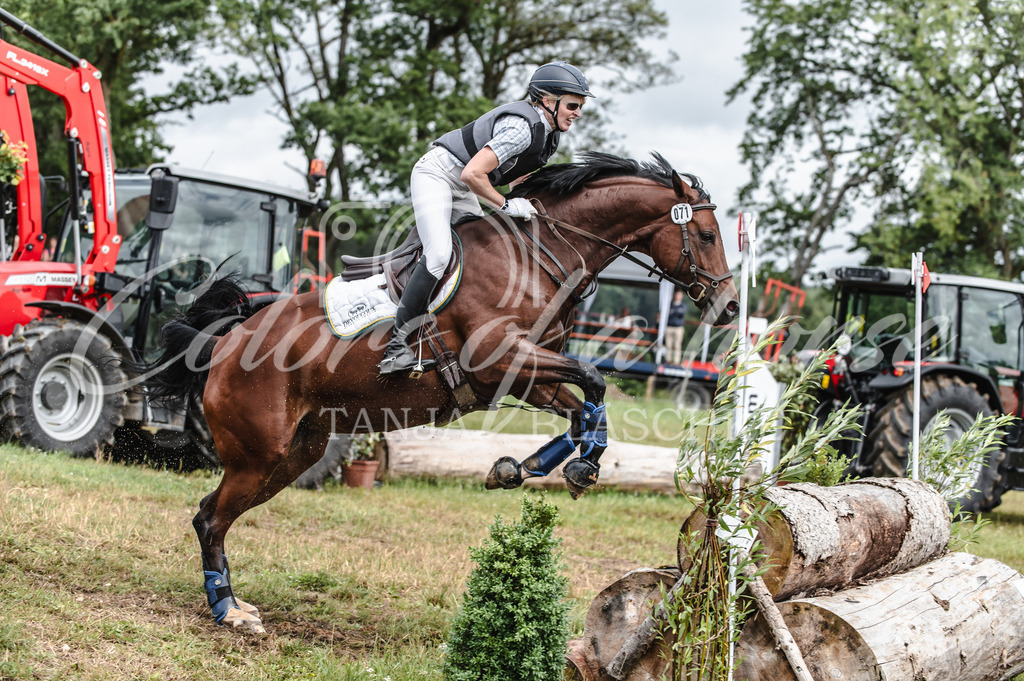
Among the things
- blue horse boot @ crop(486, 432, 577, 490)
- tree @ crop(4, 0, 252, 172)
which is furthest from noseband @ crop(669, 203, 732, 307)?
tree @ crop(4, 0, 252, 172)

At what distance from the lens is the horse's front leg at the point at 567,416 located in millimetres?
3943

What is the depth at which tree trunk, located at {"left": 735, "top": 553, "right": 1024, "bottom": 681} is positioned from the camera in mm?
3035

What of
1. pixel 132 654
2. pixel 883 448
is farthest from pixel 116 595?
pixel 883 448

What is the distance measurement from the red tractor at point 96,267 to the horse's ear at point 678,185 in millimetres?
3762

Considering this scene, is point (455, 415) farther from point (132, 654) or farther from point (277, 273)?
point (277, 273)

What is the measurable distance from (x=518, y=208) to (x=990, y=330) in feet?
23.2

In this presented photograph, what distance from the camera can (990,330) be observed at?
899 centimetres

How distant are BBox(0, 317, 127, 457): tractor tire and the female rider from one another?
3.97 m

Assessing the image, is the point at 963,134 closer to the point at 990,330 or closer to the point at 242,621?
the point at 990,330

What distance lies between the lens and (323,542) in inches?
231

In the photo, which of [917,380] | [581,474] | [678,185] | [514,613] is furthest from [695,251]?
[514,613]

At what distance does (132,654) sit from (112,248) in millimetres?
4985

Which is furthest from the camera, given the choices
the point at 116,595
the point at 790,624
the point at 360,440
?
the point at 360,440

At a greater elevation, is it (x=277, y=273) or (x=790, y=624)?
(x=277, y=273)
